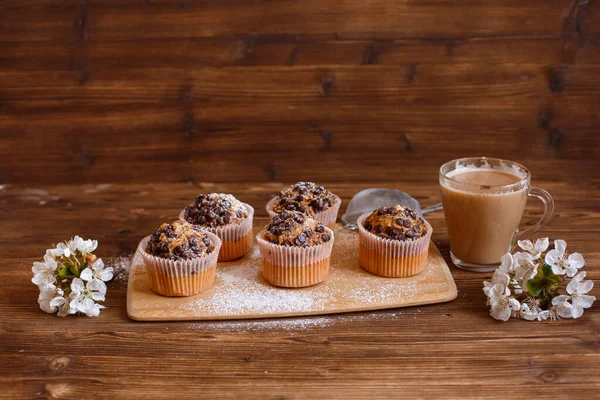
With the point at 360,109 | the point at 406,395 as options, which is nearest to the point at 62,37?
the point at 360,109

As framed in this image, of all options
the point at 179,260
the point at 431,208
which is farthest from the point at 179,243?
the point at 431,208

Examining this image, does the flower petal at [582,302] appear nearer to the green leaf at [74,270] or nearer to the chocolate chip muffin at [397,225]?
the chocolate chip muffin at [397,225]

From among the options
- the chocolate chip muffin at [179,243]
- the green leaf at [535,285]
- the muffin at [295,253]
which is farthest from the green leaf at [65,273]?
the green leaf at [535,285]

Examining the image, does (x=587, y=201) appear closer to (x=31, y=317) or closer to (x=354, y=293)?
(x=354, y=293)

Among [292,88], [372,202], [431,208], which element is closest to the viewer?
[372,202]

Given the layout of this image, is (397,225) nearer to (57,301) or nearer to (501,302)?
(501,302)

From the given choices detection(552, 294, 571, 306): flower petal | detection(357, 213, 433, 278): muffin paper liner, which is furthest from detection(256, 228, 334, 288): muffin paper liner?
detection(552, 294, 571, 306): flower petal

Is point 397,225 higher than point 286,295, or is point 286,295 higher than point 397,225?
point 397,225
